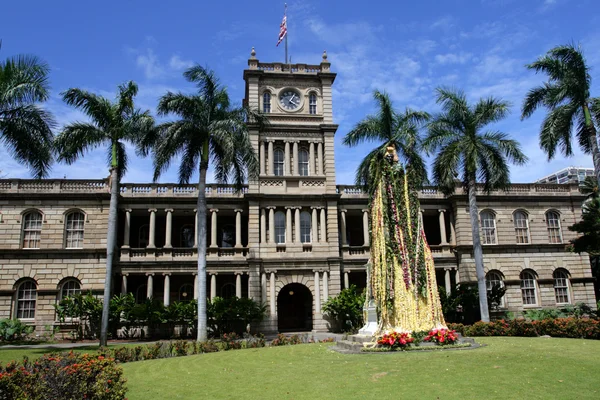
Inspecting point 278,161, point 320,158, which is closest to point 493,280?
point 320,158

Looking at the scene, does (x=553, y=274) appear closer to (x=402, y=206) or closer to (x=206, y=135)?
(x=402, y=206)

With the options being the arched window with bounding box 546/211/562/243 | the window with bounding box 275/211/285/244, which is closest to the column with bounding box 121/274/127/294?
the window with bounding box 275/211/285/244

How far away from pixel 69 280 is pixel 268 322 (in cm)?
1258

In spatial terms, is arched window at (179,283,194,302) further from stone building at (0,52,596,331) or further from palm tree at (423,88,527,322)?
palm tree at (423,88,527,322)

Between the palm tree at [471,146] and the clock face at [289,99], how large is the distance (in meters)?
10.1

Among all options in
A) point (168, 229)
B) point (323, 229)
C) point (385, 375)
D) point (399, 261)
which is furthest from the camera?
point (168, 229)

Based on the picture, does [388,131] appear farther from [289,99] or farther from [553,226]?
[553,226]

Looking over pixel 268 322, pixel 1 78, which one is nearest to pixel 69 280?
pixel 268 322

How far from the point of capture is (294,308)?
32.3 metres

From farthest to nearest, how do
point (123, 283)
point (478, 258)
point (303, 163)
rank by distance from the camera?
point (303, 163)
point (123, 283)
point (478, 258)

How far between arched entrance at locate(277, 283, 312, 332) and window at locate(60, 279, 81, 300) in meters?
12.5

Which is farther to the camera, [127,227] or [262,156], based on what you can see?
[262,156]

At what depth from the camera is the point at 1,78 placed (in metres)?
16.5

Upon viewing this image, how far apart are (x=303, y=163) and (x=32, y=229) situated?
1749 centimetres
